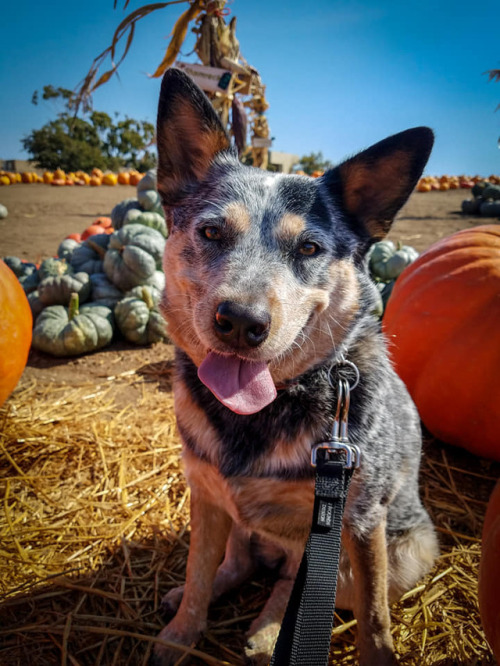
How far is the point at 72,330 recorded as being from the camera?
14.2ft

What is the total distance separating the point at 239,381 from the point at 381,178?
1.10m

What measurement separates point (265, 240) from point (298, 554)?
141 cm

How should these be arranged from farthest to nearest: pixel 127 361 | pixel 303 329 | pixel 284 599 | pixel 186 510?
pixel 127 361
pixel 186 510
pixel 284 599
pixel 303 329

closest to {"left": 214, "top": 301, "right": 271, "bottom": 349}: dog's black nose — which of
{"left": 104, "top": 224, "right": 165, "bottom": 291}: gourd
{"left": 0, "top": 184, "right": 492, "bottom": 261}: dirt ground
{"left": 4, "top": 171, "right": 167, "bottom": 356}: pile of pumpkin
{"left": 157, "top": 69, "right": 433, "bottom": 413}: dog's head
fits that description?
{"left": 157, "top": 69, "right": 433, "bottom": 413}: dog's head

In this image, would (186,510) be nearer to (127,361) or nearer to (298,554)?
(298,554)

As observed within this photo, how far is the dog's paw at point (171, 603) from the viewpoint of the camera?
6.21 feet

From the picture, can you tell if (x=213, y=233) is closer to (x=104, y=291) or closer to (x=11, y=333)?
(x=11, y=333)

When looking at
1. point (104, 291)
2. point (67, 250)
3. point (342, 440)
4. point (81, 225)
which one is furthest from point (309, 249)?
point (81, 225)

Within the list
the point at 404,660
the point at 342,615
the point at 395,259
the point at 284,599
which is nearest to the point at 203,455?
the point at 284,599

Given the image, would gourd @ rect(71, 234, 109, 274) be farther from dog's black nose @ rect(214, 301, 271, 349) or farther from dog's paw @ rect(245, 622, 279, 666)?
dog's paw @ rect(245, 622, 279, 666)

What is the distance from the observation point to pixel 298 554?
69.6 inches

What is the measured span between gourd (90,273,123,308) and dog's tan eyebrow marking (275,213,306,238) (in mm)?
3953

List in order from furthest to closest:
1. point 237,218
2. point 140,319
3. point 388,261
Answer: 1. point 388,261
2. point 140,319
3. point 237,218

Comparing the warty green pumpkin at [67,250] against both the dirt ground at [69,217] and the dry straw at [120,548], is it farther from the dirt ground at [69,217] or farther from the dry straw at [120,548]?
the dry straw at [120,548]
